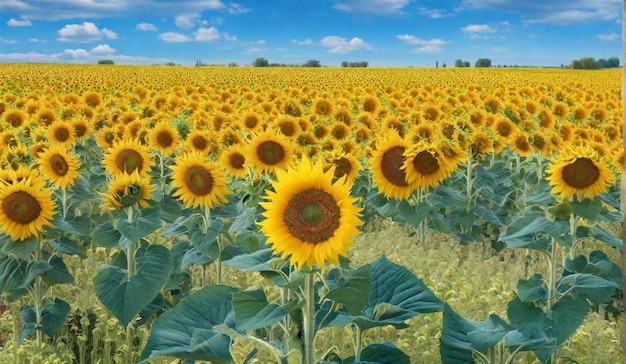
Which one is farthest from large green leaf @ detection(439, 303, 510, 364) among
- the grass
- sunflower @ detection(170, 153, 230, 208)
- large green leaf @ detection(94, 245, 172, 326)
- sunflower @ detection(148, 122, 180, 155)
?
sunflower @ detection(148, 122, 180, 155)

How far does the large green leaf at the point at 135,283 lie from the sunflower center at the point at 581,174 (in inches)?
86.2

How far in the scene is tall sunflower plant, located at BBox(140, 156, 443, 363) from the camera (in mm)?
2418

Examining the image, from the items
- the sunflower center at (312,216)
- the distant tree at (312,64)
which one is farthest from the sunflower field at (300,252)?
the distant tree at (312,64)

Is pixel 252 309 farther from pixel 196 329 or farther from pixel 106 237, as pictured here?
pixel 106 237

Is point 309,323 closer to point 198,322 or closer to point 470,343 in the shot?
point 198,322

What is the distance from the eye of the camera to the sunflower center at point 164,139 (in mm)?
6438

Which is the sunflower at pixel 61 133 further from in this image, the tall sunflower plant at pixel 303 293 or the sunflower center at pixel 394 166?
the tall sunflower plant at pixel 303 293

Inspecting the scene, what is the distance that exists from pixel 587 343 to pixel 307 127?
174 inches

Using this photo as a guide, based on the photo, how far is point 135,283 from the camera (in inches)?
157

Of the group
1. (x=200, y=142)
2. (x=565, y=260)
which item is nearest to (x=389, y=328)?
(x=565, y=260)

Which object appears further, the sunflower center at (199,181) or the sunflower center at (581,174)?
the sunflower center at (199,181)

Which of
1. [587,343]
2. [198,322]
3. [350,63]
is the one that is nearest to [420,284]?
[198,322]

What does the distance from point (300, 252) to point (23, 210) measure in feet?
7.28

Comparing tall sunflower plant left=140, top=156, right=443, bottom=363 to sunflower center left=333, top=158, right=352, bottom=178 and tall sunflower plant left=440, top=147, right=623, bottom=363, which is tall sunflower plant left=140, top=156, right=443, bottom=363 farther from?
sunflower center left=333, top=158, right=352, bottom=178
